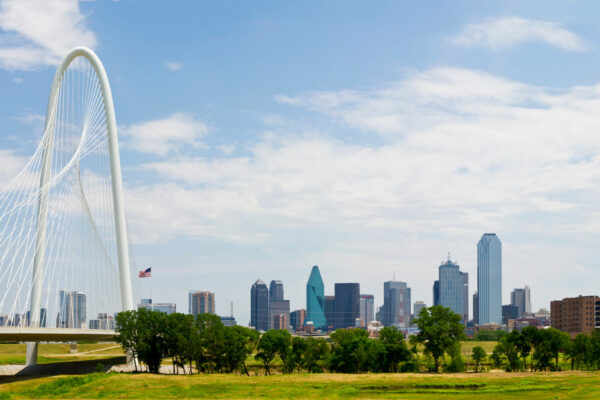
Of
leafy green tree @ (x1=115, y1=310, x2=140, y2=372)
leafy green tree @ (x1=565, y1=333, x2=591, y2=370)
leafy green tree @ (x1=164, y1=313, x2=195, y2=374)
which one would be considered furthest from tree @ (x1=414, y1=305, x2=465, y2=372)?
leafy green tree @ (x1=115, y1=310, x2=140, y2=372)

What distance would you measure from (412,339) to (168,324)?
33.3m

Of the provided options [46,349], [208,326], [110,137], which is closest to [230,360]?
[208,326]

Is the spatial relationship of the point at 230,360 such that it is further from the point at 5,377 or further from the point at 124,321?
the point at 5,377

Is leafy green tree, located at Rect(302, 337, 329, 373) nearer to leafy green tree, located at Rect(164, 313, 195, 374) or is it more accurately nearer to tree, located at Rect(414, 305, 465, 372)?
tree, located at Rect(414, 305, 465, 372)

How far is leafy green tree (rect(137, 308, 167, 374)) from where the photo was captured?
89875mm

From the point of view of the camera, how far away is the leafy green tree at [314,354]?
10438 cm

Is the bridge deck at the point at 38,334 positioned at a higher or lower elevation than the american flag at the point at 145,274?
lower

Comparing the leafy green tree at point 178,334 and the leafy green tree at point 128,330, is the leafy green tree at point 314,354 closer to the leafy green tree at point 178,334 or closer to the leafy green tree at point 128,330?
the leafy green tree at point 178,334

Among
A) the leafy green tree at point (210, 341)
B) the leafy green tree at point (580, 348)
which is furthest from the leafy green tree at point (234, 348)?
the leafy green tree at point (580, 348)

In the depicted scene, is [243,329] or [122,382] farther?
[243,329]

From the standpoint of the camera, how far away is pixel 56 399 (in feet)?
213

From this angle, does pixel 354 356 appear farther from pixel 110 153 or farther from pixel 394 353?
pixel 110 153

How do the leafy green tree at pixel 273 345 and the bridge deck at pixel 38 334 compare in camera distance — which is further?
the leafy green tree at pixel 273 345

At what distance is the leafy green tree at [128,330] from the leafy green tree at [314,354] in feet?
80.6
